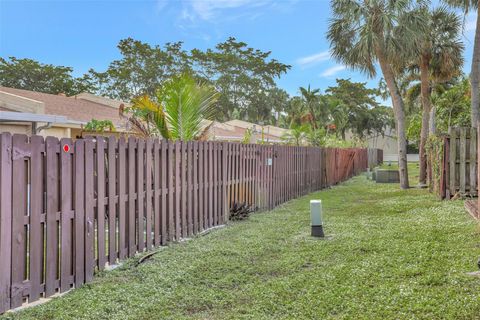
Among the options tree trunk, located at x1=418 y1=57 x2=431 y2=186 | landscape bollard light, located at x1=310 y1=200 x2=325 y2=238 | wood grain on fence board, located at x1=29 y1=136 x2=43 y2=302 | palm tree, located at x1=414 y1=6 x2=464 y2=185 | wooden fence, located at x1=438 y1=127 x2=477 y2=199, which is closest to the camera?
wood grain on fence board, located at x1=29 y1=136 x2=43 y2=302

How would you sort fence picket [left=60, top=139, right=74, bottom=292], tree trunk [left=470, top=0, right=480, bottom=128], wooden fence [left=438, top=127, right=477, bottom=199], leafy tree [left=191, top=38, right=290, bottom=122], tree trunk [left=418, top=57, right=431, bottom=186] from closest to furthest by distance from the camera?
fence picket [left=60, top=139, right=74, bottom=292], wooden fence [left=438, top=127, right=477, bottom=199], tree trunk [left=470, top=0, right=480, bottom=128], tree trunk [left=418, top=57, right=431, bottom=186], leafy tree [left=191, top=38, right=290, bottom=122]

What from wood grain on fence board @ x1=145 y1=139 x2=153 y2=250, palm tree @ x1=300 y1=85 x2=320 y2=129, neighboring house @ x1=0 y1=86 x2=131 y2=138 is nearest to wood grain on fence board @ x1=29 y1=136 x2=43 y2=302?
wood grain on fence board @ x1=145 y1=139 x2=153 y2=250

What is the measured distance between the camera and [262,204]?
10453 mm

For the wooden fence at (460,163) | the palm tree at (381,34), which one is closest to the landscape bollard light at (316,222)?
the wooden fence at (460,163)

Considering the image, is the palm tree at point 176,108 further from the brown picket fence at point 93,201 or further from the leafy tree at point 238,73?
the leafy tree at point 238,73

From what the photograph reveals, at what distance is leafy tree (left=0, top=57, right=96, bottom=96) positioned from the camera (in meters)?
34.7

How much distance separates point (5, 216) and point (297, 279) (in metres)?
2.84

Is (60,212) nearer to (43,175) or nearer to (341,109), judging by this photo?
(43,175)

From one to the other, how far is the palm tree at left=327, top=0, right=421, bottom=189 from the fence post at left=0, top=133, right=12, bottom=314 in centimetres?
1480

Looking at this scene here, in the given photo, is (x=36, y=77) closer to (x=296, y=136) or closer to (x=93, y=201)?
(x=296, y=136)

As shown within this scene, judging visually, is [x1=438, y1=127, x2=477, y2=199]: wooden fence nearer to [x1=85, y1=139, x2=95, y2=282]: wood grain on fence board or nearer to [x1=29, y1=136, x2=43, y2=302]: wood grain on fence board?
[x1=85, y1=139, x2=95, y2=282]: wood grain on fence board

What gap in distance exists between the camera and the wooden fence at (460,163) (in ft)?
34.1

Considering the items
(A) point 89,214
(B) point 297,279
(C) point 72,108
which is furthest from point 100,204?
(C) point 72,108

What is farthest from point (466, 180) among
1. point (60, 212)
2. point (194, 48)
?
point (194, 48)
